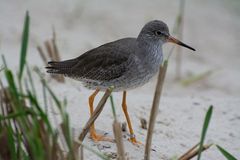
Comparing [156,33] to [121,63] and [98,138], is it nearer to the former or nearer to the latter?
[121,63]

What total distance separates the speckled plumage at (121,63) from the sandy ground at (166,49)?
41 cm

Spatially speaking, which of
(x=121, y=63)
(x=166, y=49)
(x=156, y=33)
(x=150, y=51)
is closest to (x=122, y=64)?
(x=121, y=63)

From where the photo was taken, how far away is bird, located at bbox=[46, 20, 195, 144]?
16.1 ft

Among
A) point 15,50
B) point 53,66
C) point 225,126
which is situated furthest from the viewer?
point 15,50

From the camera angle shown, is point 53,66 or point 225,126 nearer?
point 53,66

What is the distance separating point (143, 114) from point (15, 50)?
2889mm

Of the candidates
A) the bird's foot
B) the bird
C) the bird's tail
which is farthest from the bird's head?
the bird's foot

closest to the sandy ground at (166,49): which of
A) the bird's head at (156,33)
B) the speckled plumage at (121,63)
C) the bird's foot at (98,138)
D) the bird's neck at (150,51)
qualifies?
the bird's foot at (98,138)

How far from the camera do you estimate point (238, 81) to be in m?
7.93

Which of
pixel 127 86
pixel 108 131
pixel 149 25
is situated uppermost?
pixel 149 25

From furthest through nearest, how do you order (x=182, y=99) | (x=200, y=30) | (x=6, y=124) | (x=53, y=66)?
(x=200, y=30)
(x=182, y=99)
(x=53, y=66)
(x=6, y=124)

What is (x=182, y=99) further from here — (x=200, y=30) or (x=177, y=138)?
(x=200, y=30)

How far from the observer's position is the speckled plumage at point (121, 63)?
193 inches

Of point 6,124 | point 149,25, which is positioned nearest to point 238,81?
point 149,25
